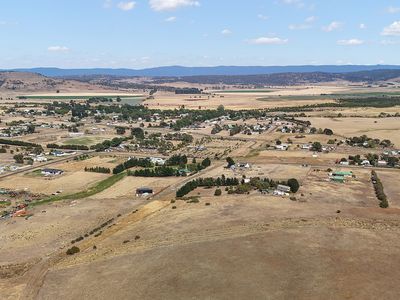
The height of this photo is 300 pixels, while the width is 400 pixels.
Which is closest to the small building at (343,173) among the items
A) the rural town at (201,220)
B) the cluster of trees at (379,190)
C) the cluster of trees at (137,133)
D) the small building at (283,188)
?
the rural town at (201,220)

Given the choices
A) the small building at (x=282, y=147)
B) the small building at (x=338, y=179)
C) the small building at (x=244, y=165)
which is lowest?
the small building at (x=282, y=147)

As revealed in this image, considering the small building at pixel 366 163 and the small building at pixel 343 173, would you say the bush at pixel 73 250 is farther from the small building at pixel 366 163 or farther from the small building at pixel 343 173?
the small building at pixel 366 163

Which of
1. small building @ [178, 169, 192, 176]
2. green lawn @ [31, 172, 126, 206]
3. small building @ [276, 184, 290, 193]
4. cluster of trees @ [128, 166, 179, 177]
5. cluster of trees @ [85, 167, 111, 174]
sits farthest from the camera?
cluster of trees @ [85, 167, 111, 174]

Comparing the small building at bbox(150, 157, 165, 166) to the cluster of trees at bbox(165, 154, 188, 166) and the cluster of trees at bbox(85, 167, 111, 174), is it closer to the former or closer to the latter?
the cluster of trees at bbox(165, 154, 188, 166)

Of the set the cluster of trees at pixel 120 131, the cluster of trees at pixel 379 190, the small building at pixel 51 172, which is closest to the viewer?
the cluster of trees at pixel 379 190

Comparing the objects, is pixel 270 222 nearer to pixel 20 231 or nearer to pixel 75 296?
pixel 75 296

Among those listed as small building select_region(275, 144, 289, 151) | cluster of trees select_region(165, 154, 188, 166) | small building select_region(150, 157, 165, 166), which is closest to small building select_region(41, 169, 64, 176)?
small building select_region(150, 157, 165, 166)
